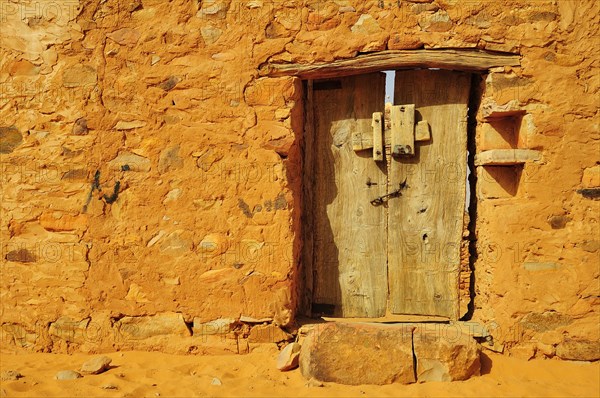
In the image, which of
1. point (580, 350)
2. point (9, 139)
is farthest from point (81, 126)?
point (580, 350)

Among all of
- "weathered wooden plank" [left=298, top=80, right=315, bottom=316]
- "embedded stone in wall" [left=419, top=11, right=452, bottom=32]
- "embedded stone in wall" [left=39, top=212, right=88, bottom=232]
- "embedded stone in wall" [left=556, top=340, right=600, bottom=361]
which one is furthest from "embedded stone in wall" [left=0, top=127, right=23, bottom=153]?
"embedded stone in wall" [left=556, top=340, right=600, bottom=361]

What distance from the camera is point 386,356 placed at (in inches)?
114

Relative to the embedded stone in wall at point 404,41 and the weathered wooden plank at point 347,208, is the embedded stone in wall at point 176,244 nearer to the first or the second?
the weathered wooden plank at point 347,208

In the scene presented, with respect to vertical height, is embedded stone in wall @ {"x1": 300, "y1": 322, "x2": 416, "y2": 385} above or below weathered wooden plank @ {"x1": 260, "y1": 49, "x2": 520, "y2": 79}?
below

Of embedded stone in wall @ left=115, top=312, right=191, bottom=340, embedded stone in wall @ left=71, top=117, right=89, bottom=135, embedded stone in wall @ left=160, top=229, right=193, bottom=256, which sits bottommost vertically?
embedded stone in wall @ left=115, top=312, right=191, bottom=340

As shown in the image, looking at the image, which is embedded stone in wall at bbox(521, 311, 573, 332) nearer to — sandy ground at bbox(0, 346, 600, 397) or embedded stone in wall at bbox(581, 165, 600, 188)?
sandy ground at bbox(0, 346, 600, 397)

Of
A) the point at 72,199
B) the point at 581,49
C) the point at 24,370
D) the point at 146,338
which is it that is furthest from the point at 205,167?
the point at 581,49

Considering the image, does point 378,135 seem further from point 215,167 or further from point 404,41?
point 215,167

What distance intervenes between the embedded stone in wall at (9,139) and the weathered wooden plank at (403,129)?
9.22 ft

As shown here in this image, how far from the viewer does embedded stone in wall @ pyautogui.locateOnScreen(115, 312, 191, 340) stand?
10.9ft

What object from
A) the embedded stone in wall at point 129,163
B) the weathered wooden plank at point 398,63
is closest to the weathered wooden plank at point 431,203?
the weathered wooden plank at point 398,63

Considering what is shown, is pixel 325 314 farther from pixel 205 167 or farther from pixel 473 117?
pixel 473 117

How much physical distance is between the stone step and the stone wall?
0.40m

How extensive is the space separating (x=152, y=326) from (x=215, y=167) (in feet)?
4.10
